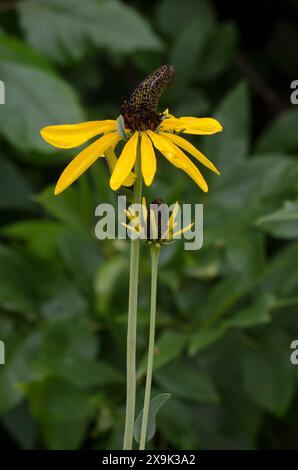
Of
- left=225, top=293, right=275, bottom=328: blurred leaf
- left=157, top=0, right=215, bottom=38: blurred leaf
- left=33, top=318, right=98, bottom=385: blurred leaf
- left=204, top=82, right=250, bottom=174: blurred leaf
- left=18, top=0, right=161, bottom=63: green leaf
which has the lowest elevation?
left=33, top=318, right=98, bottom=385: blurred leaf

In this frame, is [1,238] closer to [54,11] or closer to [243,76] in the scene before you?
[54,11]

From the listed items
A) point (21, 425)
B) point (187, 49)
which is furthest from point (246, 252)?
point (187, 49)

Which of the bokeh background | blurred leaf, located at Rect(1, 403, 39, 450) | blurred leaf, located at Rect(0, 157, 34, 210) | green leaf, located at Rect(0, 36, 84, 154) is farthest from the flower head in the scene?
blurred leaf, located at Rect(0, 157, 34, 210)

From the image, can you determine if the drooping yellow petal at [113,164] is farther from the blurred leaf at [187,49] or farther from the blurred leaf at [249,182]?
the blurred leaf at [187,49]

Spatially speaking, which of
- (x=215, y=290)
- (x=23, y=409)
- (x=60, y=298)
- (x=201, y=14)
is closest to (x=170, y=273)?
(x=215, y=290)

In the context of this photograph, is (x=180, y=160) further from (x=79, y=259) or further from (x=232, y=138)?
(x=232, y=138)

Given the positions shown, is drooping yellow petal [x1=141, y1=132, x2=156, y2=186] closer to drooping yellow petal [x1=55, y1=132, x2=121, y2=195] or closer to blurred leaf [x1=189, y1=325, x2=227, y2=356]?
drooping yellow petal [x1=55, y1=132, x2=121, y2=195]

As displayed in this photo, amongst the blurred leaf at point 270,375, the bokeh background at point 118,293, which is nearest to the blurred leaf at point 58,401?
the bokeh background at point 118,293
